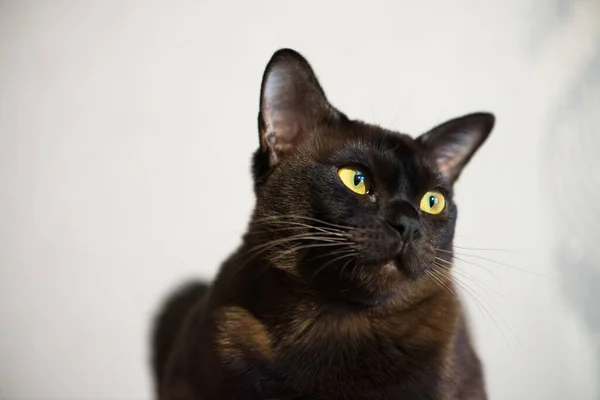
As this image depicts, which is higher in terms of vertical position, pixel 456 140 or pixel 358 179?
pixel 456 140

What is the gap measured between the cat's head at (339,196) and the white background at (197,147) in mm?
247

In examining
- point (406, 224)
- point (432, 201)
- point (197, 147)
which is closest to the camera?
point (406, 224)

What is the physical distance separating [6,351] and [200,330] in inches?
15.7

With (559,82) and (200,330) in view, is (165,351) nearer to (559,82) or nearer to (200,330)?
(200,330)

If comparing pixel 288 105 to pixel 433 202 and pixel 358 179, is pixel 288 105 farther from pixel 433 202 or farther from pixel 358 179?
pixel 433 202

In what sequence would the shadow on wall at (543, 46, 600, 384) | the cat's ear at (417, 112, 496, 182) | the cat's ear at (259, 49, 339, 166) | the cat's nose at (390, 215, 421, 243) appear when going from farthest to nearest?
the shadow on wall at (543, 46, 600, 384)
the cat's ear at (417, 112, 496, 182)
the cat's ear at (259, 49, 339, 166)
the cat's nose at (390, 215, 421, 243)

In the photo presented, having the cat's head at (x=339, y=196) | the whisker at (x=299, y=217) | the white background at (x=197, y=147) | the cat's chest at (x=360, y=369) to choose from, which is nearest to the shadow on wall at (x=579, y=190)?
the white background at (x=197, y=147)

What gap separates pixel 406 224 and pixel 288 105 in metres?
0.28

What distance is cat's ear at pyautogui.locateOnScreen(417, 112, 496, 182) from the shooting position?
967 mm

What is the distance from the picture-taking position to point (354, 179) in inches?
31.1

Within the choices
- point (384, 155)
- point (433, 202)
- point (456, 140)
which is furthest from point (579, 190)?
point (384, 155)

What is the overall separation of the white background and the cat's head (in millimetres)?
247

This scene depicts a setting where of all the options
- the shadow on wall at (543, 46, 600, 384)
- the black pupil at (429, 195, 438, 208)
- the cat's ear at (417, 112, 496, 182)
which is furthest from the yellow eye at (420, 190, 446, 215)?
the shadow on wall at (543, 46, 600, 384)

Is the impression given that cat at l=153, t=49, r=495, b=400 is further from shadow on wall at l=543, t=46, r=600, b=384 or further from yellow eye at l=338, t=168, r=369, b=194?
shadow on wall at l=543, t=46, r=600, b=384
